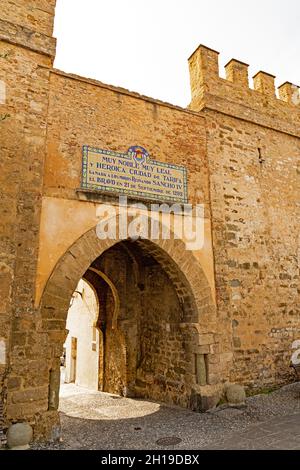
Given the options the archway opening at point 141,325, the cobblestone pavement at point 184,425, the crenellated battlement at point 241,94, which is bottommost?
the cobblestone pavement at point 184,425

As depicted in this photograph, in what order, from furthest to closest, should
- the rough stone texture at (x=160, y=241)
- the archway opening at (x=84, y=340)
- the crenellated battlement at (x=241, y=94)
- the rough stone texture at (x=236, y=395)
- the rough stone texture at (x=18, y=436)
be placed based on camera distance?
1. the archway opening at (x=84, y=340)
2. the crenellated battlement at (x=241, y=94)
3. the rough stone texture at (x=236, y=395)
4. the rough stone texture at (x=160, y=241)
5. the rough stone texture at (x=18, y=436)

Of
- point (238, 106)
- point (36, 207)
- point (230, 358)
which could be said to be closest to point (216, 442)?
point (230, 358)

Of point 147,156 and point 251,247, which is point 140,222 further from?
point 251,247

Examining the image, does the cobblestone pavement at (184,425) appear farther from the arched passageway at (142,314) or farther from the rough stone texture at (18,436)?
the arched passageway at (142,314)

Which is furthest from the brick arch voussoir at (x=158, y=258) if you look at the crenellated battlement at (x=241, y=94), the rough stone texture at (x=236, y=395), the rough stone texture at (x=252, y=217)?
the crenellated battlement at (x=241, y=94)

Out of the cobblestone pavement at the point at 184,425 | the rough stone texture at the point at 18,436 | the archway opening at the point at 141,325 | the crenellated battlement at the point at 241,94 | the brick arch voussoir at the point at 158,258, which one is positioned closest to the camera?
the rough stone texture at the point at 18,436

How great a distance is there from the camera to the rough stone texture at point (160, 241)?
191 inches

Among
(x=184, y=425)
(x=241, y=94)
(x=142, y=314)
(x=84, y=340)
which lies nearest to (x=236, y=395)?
(x=184, y=425)

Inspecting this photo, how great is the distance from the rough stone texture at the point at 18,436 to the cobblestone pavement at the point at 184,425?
0.34 meters

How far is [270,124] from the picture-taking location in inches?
328

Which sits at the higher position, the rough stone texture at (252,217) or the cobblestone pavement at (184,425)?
the rough stone texture at (252,217)

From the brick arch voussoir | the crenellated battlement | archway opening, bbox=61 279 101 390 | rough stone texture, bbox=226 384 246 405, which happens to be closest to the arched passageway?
the brick arch voussoir

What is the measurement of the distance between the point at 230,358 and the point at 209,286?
4.68 ft
